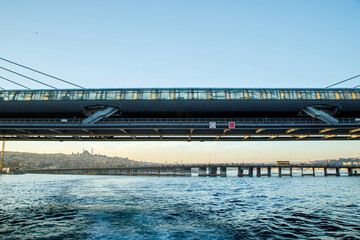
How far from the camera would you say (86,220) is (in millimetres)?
16922

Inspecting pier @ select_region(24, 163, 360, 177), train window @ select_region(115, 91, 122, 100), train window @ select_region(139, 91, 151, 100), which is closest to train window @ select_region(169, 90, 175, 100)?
train window @ select_region(139, 91, 151, 100)

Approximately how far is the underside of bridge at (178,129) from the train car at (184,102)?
6.57 ft

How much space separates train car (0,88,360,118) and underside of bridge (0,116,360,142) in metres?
2.00

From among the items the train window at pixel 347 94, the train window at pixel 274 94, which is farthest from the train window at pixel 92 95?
the train window at pixel 347 94

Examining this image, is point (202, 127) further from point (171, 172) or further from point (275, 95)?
point (171, 172)

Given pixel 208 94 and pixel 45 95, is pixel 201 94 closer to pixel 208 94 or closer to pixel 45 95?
pixel 208 94

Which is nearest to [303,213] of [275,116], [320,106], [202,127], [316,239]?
[316,239]

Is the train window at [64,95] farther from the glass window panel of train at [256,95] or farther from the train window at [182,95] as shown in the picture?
the glass window panel of train at [256,95]

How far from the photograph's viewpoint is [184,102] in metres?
40.8

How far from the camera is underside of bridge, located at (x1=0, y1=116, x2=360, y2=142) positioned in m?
34.7

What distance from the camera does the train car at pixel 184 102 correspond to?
40.9 meters

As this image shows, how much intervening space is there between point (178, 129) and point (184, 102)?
16.5ft

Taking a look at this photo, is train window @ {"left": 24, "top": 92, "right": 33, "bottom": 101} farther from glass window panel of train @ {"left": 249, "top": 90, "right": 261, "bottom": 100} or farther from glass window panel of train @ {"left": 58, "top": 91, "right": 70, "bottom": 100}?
glass window panel of train @ {"left": 249, "top": 90, "right": 261, "bottom": 100}

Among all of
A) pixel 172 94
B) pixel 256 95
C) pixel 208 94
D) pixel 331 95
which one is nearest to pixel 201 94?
pixel 208 94
